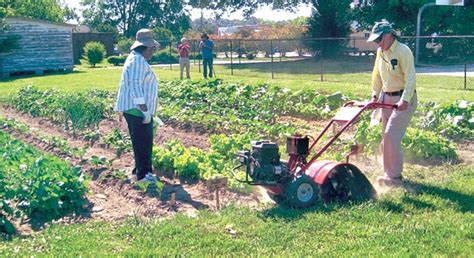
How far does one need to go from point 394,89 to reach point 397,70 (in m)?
0.24

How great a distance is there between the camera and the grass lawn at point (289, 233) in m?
5.46

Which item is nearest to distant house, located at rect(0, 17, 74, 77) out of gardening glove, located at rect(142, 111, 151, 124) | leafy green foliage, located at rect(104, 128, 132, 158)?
leafy green foliage, located at rect(104, 128, 132, 158)

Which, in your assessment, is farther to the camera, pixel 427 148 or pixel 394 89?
pixel 427 148

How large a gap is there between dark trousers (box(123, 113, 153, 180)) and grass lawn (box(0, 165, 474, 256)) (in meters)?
1.70

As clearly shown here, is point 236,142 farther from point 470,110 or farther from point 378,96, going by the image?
point 470,110

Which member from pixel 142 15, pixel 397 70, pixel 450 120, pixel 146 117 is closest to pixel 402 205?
pixel 397 70

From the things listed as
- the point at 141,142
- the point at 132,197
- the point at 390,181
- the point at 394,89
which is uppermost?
the point at 394,89

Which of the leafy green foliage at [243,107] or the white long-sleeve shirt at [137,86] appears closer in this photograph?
the white long-sleeve shirt at [137,86]

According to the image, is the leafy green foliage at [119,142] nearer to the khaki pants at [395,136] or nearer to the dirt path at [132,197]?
the dirt path at [132,197]

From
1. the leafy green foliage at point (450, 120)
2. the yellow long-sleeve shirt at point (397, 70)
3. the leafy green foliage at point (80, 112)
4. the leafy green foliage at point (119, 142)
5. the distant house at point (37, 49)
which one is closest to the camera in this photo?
the yellow long-sleeve shirt at point (397, 70)

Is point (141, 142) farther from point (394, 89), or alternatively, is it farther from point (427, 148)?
point (427, 148)

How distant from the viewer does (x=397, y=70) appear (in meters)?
7.45

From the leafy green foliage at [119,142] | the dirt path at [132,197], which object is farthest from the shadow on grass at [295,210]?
the leafy green foliage at [119,142]

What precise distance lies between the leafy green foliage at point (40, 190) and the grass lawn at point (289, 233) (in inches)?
21.0
